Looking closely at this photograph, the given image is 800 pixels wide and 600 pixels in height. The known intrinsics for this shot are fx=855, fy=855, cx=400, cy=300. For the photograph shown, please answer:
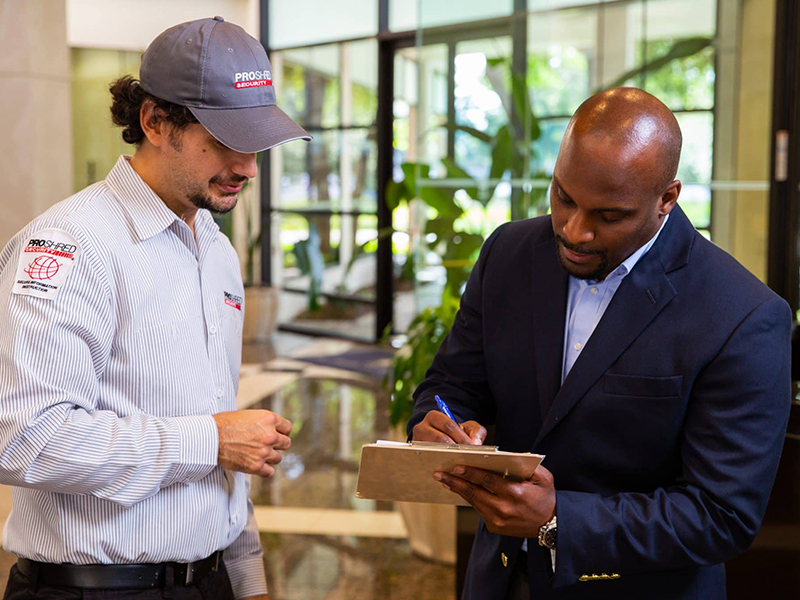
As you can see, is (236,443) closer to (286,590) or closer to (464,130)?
(286,590)

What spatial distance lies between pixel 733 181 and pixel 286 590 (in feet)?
9.35

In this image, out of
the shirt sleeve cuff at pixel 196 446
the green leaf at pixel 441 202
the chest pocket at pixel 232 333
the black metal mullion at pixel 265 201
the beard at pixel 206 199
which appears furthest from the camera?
the black metal mullion at pixel 265 201

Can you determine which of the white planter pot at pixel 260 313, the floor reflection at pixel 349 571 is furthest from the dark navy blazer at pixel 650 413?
the white planter pot at pixel 260 313

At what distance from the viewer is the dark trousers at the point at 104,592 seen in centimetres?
133

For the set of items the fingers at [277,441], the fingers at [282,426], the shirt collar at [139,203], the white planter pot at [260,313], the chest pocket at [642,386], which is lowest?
the white planter pot at [260,313]

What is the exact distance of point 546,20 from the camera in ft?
14.4

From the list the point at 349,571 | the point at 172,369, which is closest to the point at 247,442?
the point at 172,369

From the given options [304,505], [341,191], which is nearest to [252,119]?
[304,505]

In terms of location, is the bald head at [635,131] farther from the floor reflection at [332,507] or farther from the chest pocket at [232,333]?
the floor reflection at [332,507]

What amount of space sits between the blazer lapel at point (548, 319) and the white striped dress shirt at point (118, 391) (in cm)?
54

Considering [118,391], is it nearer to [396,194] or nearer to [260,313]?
[396,194]

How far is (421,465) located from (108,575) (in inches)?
20.7

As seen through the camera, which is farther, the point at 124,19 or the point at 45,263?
the point at 124,19

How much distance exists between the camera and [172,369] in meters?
1.37
